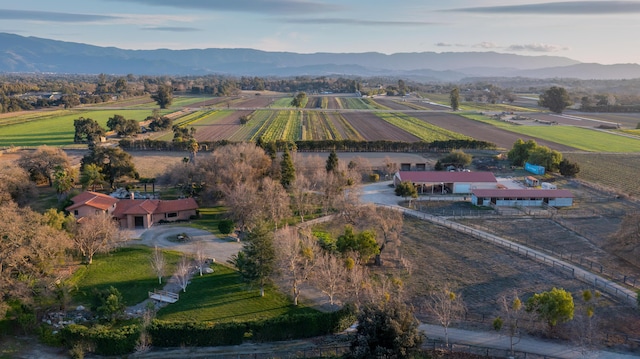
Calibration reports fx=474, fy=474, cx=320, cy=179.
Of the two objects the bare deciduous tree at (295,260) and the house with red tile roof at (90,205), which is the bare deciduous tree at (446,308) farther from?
the house with red tile roof at (90,205)

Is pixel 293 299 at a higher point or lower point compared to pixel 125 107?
lower

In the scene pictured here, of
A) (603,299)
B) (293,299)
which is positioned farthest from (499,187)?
(293,299)

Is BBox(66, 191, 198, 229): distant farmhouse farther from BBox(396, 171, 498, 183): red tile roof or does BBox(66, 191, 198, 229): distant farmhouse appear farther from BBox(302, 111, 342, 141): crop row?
BBox(302, 111, 342, 141): crop row

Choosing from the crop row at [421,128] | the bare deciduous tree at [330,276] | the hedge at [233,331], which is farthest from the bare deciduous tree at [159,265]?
the crop row at [421,128]

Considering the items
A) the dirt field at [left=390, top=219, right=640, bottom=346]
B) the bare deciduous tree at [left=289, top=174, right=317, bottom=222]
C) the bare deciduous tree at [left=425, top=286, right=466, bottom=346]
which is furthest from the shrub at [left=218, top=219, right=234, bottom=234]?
the bare deciduous tree at [left=425, top=286, right=466, bottom=346]

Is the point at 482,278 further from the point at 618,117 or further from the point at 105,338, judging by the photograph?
the point at 618,117

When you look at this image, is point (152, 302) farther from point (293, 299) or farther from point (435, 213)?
point (435, 213)
